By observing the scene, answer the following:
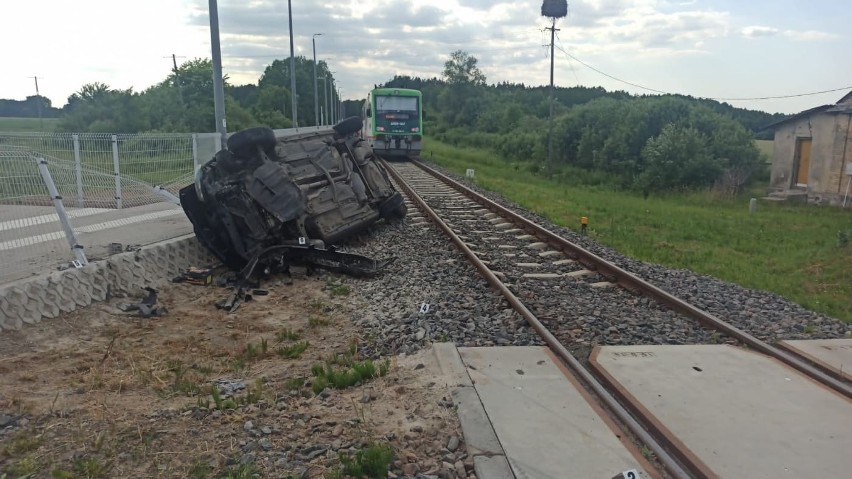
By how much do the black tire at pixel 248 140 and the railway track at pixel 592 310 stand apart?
3.54 meters

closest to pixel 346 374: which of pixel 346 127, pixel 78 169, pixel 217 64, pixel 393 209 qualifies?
pixel 393 209

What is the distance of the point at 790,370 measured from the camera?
5590 mm

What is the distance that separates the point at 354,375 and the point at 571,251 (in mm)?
5935

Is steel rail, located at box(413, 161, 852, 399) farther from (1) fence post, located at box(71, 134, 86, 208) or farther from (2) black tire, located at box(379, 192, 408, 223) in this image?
(1) fence post, located at box(71, 134, 86, 208)

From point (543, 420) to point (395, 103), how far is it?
28.1m

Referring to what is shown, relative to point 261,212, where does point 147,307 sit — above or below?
below

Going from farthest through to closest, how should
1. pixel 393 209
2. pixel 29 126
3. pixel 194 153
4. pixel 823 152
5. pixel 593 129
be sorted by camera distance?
pixel 29 126 → pixel 593 129 → pixel 823 152 → pixel 194 153 → pixel 393 209

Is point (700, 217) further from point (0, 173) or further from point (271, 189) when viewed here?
point (0, 173)

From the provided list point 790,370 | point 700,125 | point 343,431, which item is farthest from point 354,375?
point 700,125

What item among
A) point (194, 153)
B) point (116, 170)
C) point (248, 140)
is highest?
point (248, 140)

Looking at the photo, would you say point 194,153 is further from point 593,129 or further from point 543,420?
point 593,129

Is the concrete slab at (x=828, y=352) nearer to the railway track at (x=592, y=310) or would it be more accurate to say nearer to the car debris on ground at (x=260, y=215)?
the railway track at (x=592, y=310)

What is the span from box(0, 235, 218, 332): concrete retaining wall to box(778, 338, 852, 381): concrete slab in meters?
7.59

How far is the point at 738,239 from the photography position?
1444cm
